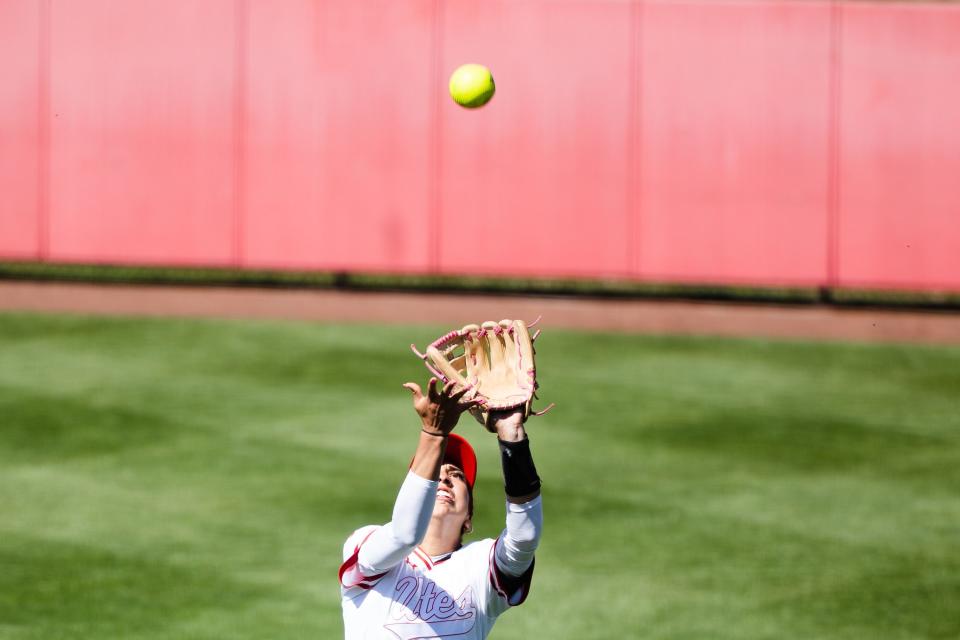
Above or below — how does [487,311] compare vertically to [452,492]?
above

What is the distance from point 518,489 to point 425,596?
1.80 feet

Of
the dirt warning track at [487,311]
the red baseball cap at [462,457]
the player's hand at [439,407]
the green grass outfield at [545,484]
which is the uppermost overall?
the dirt warning track at [487,311]

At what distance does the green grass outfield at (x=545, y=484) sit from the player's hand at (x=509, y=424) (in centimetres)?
346

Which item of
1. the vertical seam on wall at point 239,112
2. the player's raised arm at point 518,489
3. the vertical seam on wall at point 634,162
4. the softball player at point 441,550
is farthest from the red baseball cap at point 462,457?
the vertical seam on wall at point 239,112

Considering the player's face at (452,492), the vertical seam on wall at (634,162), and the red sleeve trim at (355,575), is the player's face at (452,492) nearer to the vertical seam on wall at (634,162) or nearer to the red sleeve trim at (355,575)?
the red sleeve trim at (355,575)

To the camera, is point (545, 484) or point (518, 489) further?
point (545, 484)

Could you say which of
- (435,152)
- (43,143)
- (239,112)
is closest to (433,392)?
(435,152)

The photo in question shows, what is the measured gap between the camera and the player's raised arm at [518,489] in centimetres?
448

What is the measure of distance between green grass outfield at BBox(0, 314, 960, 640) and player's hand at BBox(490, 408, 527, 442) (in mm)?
3456

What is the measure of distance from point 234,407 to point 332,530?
3.03m

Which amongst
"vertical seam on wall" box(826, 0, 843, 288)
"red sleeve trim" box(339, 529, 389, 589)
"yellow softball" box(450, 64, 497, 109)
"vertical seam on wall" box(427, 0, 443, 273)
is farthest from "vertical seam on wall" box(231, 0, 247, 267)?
"red sleeve trim" box(339, 529, 389, 589)

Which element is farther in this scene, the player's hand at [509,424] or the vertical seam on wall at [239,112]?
the vertical seam on wall at [239,112]

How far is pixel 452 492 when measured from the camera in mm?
4875

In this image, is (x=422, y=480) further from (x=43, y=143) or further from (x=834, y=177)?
(x=43, y=143)
